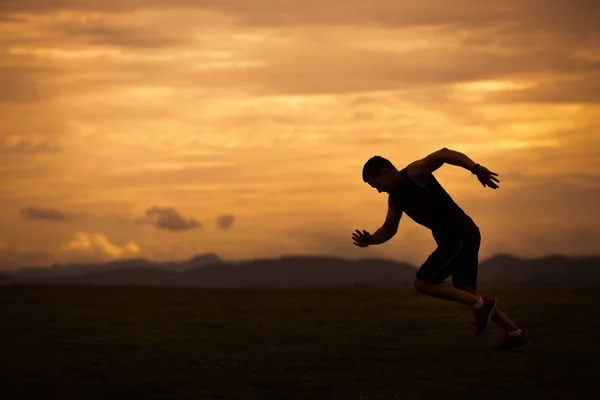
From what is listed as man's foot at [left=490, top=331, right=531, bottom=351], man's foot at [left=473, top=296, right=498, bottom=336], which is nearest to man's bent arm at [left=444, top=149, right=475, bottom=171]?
man's foot at [left=473, top=296, right=498, bottom=336]

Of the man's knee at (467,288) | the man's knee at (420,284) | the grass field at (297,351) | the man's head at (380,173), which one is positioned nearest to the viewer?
the grass field at (297,351)

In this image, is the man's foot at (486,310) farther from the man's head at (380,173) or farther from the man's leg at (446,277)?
the man's head at (380,173)

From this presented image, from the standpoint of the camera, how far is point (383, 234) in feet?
39.3

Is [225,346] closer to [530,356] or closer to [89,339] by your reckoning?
[89,339]

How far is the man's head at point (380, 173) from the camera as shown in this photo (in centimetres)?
1134

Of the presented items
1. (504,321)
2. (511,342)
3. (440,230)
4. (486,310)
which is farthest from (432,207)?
(511,342)

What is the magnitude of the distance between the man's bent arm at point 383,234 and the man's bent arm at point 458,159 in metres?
1.41

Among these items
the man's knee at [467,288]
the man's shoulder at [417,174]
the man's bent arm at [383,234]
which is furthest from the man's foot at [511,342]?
the man's shoulder at [417,174]

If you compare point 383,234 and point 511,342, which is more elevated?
point 383,234

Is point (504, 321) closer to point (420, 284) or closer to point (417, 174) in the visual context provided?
point (420, 284)

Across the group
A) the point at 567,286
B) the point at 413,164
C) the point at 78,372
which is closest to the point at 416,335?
the point at 413,164

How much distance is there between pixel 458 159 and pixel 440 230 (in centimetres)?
Answer: 118

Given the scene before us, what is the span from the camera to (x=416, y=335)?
13.3m

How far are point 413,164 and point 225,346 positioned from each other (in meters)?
3.71
